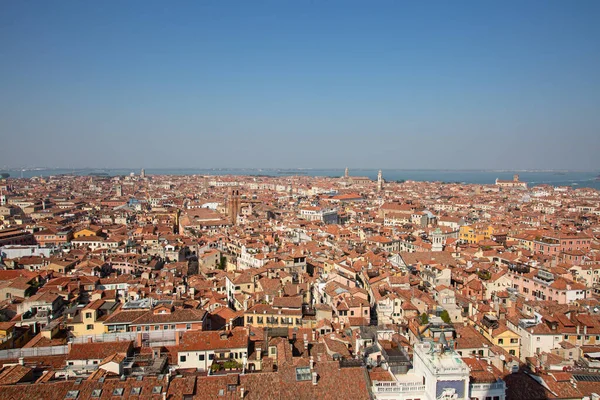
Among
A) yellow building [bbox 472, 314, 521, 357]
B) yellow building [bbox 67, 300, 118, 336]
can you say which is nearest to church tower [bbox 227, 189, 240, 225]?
yellow building [bbox 67, 300, 118, 336]

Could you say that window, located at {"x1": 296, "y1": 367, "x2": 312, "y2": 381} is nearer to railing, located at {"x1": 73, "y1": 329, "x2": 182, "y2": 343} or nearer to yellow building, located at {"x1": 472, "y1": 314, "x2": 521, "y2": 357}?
railing, located at {"x1": 73, "y1": 329, "x2": 182, "y2": 343}

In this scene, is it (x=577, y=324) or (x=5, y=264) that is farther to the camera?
(x=5, y=264)

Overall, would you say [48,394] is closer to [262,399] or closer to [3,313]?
[262,399]

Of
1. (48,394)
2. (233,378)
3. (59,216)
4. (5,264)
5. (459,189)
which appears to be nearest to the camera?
(48,394)

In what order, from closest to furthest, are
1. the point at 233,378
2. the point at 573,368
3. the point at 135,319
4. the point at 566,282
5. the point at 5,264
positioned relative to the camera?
the point at 233,378
the point at 573,368
the point at 135,319
the point at 566,282
the point at 5,264

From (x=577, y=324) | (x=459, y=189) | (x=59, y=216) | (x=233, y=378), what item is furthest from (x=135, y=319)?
(x=459, y=189)

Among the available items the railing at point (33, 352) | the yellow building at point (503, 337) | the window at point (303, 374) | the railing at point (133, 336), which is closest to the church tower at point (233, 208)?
the railing at point (133, 336)

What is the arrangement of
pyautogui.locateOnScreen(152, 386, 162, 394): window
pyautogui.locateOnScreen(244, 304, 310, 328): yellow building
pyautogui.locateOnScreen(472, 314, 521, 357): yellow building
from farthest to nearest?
pyautogui.locateOnScreen(244, 304, 310, 328): yellow building, pyautogui.locateOnScreen(472, 314, 521, 357): yellow building, pyautogui.locateOnScreen(152, 386, 162, 394): window

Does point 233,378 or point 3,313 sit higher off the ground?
point 233,378
